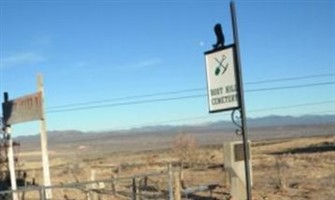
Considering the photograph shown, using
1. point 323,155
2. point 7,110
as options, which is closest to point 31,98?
point 7,110

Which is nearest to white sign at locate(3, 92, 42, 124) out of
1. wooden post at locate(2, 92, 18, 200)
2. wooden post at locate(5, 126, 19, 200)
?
wooden post at locate(2, 92, 18, 200)

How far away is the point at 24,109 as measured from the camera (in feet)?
66.7

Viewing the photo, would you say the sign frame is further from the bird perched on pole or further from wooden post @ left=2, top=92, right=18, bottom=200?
the bird perched on pole

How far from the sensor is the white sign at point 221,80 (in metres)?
7.49

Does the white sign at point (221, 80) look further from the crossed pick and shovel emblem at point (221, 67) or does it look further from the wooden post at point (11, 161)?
the wooden post at point (11, 161)

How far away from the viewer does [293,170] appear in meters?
32.3

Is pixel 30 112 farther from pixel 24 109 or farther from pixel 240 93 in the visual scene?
pixel 240 93

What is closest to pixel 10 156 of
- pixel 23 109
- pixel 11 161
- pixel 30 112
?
pixel 11 161

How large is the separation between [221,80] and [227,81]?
0.32ft

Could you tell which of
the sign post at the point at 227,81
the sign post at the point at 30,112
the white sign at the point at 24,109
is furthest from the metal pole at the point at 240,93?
the white sign at the point at 24,109

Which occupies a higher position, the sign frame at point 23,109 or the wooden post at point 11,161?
the sign frame at point 23,109

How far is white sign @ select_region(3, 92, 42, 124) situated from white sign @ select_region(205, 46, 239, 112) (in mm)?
12122

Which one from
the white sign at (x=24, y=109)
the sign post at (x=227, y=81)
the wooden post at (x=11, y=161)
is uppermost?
the white sign at (x=24, y=109)

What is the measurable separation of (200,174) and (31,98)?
1784 centimetres
